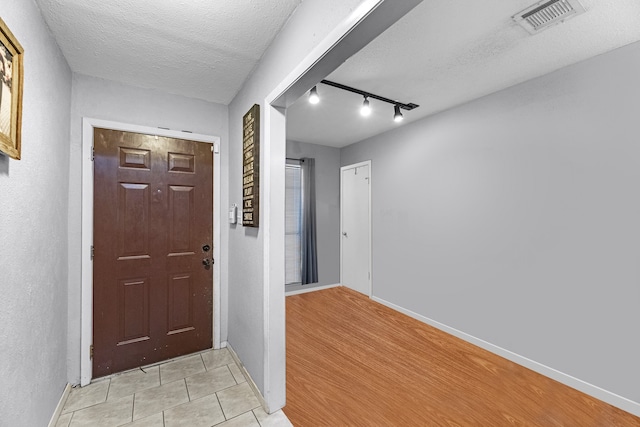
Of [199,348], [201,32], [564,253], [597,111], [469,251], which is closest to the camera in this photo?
Answer: [201,32]

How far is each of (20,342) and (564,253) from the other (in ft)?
11.4

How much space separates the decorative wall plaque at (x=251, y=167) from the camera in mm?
1845

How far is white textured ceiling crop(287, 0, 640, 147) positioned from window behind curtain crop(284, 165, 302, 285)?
1.52 meters

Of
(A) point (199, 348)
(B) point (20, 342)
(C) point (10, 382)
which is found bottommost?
(A) point (199, 348)

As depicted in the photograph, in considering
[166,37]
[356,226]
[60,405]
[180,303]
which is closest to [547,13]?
[166,37]

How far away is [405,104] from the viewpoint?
2.79 meters

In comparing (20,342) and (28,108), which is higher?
(28,108)

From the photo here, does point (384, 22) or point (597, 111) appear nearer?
point (384, 22)

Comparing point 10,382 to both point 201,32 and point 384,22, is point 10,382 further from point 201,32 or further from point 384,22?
point 384,22

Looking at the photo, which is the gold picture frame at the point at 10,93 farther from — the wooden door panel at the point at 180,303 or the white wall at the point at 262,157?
the wooden door panel at the point at 180,303

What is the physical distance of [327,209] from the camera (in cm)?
456

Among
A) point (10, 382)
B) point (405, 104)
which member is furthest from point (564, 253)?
point (10, 382)

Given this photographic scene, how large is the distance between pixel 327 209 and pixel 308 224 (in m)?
0.51

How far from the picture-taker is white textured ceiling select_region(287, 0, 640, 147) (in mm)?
1524
